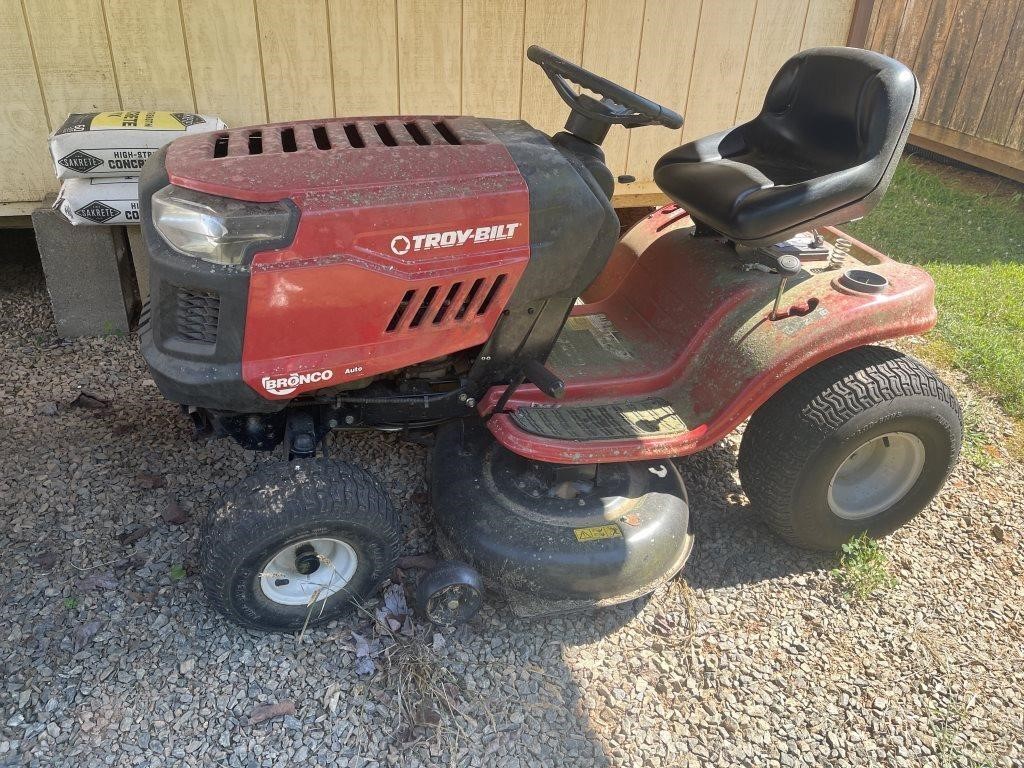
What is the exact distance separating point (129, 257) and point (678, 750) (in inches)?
128

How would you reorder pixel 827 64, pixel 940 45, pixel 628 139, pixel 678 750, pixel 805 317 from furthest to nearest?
pixel 940 45 → pixel 628 139 → pixel 827 64 → pixel 805 317 → pixel 678 750

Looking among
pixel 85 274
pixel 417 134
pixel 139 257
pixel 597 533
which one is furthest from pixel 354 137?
pixel 85 274

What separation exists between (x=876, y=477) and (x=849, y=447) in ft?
1.33

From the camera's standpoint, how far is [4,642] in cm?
228

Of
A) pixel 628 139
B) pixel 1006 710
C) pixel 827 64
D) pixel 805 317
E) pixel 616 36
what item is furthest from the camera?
pixel 628 139

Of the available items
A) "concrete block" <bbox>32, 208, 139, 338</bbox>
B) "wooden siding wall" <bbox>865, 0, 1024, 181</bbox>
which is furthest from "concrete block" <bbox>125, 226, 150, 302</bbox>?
"wooden siding wall" <bbox>865, 0, 1024, 181</bbox>

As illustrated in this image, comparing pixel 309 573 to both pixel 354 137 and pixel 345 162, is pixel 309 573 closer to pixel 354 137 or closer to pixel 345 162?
pixel 345 162

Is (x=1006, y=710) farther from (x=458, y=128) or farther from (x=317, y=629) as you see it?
(x=458, y=128)

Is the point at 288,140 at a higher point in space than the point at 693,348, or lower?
higher

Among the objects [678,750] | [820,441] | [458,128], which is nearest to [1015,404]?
[820,441]

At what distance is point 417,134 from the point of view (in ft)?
7.79

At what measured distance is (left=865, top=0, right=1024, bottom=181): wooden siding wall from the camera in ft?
20.9

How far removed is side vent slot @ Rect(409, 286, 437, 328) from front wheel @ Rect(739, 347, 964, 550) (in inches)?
45.9

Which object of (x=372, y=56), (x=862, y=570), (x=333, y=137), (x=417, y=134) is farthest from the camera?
(x=372, y=56)
